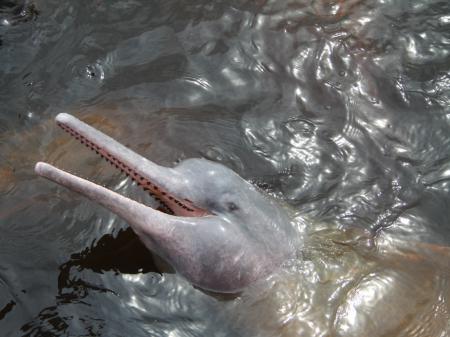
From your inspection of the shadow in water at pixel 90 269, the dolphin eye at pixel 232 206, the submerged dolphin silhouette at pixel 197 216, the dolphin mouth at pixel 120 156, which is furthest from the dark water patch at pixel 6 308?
the dolphin eye at pixel 232 206

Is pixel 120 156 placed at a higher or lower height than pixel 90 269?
higher

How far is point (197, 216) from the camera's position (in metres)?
4.68

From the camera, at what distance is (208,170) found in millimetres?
4777

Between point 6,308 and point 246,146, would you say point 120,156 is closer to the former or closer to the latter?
point 6,308

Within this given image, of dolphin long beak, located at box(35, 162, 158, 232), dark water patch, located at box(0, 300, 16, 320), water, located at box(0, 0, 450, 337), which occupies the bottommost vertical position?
dark water patch, located at box(0, 300, 16, 320)

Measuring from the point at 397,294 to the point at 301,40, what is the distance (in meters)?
2.75

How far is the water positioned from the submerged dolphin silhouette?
8.1 inches

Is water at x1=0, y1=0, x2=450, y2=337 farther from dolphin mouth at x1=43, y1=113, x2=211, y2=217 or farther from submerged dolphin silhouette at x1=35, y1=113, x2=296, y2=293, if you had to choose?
dolphin mouth at x1=43, y1=113, x2=211, y2=217

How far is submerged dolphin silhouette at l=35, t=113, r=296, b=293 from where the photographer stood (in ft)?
14.5

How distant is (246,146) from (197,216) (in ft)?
4.24

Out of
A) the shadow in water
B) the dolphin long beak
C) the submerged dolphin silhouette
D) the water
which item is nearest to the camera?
the dolphin long beak

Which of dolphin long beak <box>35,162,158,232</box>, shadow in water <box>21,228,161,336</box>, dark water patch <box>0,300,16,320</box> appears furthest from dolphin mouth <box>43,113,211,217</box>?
dark water patch <box>0,300,16,320</box>

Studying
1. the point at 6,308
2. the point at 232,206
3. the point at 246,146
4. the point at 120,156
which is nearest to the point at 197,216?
the point at 232,206

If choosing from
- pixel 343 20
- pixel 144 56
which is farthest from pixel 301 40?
pixel 144 56
